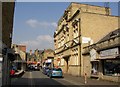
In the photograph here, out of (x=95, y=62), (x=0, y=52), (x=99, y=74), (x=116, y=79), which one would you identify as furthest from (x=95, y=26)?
(x=0, y=52)

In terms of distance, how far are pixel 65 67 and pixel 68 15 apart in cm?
1108

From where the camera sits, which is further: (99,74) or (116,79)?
(99,74)

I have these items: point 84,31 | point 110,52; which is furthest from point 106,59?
point 84,31

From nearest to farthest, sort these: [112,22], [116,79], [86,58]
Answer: [116,79]
[86,58]
[112,22]

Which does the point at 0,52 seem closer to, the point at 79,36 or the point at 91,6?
the point at 79,36

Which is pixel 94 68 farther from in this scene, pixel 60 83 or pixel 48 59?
pixel 48 59

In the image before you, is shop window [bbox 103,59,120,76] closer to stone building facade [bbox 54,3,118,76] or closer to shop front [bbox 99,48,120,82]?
shop front [bbox 99,48,120,82]

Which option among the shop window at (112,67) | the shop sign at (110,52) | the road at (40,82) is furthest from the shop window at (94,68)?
the road at (40,82)

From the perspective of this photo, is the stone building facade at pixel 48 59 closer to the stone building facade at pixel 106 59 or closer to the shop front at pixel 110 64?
the stone building facade at pixel 106 59

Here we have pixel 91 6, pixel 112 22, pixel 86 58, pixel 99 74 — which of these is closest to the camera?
pixel 99 74

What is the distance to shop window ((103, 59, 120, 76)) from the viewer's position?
28183 millimetres

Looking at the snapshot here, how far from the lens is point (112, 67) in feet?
96.5

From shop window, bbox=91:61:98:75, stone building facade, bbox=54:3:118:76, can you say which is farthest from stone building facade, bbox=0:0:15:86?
stone building facade, bbox=54:3:118:76

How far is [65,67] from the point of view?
177 ft
